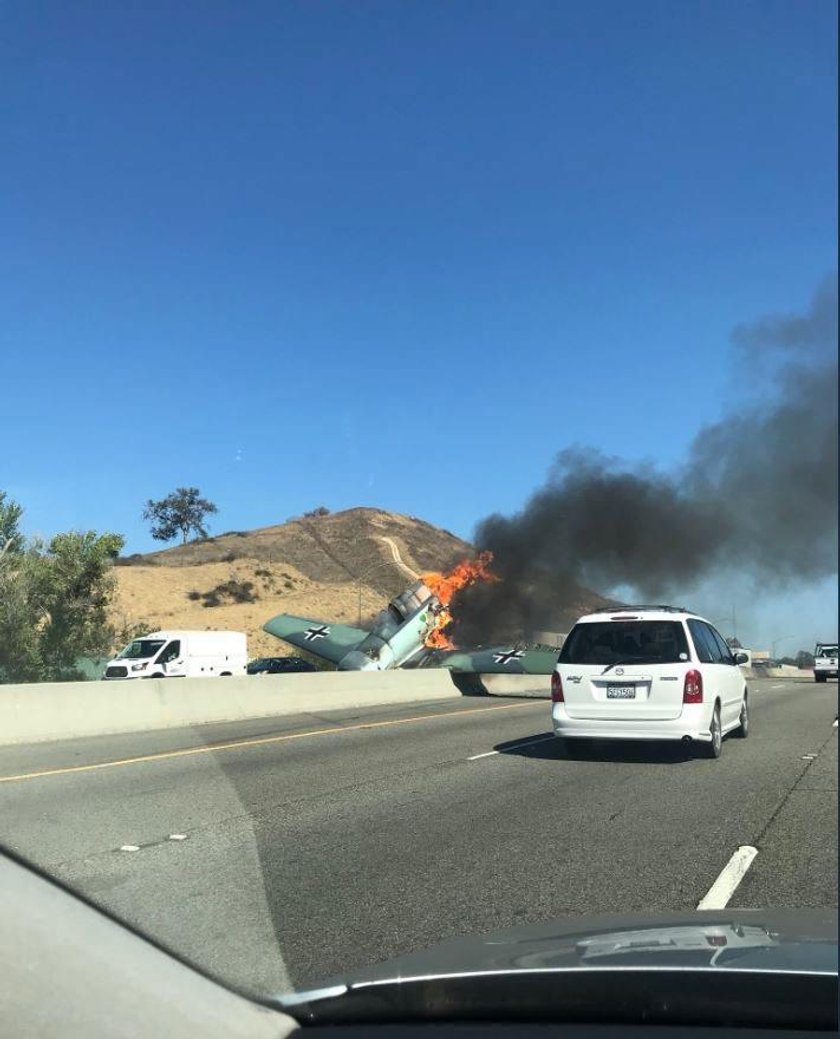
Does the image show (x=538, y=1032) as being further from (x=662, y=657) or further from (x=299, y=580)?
(x=299, y=580)

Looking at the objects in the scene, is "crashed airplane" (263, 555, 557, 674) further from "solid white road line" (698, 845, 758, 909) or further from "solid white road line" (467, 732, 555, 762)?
"solid white road line" (698, 845, 758, 909)

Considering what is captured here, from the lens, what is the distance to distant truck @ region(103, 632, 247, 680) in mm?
29203

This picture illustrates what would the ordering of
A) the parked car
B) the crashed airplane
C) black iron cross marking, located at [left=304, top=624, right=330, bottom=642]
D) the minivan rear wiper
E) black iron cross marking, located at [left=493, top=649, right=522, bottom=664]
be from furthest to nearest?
1. the parked car
2. black iron cross marking, located at [left=304, top=624, right=330, bottom=642]
3. the crashed airplane
4. black iron cross marking, located at [left=493, top=649, right=522, bottom=664]
5. the minivan rear wiper

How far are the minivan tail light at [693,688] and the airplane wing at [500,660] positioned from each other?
15306 millimetres

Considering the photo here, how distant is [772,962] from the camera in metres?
2.70

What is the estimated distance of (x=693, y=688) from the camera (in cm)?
1116

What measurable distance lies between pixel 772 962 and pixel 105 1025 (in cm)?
174

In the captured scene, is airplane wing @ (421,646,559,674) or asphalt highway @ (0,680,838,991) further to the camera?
airplane wing @ (421,646,559,674)

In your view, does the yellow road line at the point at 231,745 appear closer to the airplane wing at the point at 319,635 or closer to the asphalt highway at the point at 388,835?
the asphalt highway at the point at 388,835

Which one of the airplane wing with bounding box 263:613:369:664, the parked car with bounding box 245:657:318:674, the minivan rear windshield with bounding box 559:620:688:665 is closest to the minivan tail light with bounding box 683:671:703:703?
the minivan rear windshield with bounding box 559:620:688:665

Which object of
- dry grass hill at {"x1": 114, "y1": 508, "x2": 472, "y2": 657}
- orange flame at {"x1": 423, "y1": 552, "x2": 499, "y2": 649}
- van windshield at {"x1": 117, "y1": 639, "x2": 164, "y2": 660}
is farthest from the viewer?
dry grass hill at {"x1": 114, "y1": 508, "x2": 472, "y2": 657}

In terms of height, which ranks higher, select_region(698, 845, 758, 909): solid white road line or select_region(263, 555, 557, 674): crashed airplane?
select_region(263, 555, 557, 674): crashed airplane

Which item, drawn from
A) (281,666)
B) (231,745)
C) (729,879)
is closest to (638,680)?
(729,879)

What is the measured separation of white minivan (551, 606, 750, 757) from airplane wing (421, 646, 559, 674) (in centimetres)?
1482
